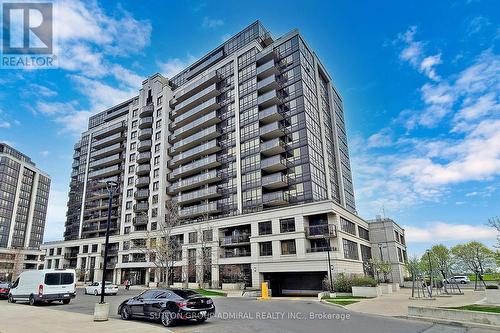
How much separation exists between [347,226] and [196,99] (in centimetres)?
3921

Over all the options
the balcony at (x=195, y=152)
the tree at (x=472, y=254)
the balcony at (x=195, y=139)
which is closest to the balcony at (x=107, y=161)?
the balcony at (x=195, y=139)

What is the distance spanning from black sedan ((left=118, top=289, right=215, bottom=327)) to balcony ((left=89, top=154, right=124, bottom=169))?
7195cm

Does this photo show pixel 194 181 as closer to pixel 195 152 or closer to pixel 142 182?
pixel 195 152

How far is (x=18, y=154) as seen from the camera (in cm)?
13312

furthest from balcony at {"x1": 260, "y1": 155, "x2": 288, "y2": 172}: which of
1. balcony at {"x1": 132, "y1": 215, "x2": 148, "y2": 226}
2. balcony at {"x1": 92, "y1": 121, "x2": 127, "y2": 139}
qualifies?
balcony at {"x1": 92, "y1": 121, "x2": 127, "y2": 139}

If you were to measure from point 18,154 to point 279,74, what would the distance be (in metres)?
125

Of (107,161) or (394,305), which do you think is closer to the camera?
(394,305)

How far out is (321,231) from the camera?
41375mm

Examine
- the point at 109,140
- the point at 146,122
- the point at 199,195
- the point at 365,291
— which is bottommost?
the point at 365,291

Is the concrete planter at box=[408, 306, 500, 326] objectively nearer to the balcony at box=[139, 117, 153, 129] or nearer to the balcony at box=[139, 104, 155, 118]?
the balcony at box=[139, 117, 153, 129]

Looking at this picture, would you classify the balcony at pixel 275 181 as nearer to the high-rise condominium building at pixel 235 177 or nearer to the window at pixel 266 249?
the high-rise condominium building at pixel 235 177

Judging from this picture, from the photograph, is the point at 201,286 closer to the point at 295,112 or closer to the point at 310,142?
the point at 310,142

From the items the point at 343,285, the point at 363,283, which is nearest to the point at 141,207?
the point at 343,285

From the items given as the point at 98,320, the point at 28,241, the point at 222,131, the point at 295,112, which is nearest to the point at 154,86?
the point at 222,131
